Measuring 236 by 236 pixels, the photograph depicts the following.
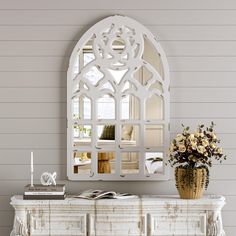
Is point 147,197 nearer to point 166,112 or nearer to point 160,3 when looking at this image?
point 166,112

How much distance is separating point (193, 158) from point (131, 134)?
57cm

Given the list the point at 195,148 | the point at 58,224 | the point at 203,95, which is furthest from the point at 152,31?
the point at 58,224

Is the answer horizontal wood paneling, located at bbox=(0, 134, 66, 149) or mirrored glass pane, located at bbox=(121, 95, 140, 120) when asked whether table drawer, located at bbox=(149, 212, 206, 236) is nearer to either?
mirrored glass pane, located at bbox=(121, 95, 140, 120)

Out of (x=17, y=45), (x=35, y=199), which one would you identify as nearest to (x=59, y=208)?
(x=35, y=199)

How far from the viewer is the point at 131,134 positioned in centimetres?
486

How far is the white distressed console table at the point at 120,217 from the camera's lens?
4.49 m

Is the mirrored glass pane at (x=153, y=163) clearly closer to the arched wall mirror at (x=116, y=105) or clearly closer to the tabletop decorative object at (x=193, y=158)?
the arched wall mirror at (x=116, y=105)

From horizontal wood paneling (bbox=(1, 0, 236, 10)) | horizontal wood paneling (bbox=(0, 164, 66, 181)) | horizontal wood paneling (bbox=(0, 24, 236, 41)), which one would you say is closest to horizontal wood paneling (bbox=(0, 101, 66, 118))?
horizontal wood paneling (bbox=(0, 164, 66, 181))

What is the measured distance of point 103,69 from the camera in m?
4.81

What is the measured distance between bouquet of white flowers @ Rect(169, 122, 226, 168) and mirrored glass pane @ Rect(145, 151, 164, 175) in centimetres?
20

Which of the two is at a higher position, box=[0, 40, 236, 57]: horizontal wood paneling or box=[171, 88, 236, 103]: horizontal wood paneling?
box=[0, 40, 236, 57]: horizontal wood paneling

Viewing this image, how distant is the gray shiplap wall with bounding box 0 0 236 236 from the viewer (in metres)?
4.81

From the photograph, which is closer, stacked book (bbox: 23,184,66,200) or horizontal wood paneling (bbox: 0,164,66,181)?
stacked book (bbox: 23,184,66,200)

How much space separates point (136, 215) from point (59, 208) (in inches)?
22.0
